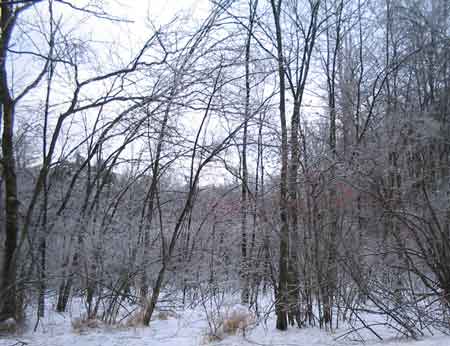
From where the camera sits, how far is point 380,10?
10.9m

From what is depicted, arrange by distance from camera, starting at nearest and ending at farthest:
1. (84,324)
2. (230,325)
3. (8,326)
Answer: (8,326), (230,325), (84,324)

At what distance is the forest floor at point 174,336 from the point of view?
5.07m

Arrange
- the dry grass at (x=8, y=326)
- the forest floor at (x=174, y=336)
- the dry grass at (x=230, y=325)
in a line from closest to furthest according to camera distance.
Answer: the dry grass at (x=8, y=326) → the forest floor at (x=174, y=336) → the dry grass at (x=230, y=325)

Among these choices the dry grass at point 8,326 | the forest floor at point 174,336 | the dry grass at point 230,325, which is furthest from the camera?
the dry grass at point 230,325

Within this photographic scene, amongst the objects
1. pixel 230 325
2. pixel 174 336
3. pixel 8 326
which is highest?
pixel 8 326

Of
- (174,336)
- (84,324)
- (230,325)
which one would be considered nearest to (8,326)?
(84,324)

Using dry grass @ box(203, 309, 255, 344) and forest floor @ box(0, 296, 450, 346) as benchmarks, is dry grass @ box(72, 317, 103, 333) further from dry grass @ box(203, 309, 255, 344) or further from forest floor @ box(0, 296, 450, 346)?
dry grass @ box(203, 309, 255, 344)

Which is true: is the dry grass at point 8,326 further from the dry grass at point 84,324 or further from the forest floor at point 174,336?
the dry grass at point 84,324

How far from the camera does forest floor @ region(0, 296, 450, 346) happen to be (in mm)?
5066

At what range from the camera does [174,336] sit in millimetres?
5852

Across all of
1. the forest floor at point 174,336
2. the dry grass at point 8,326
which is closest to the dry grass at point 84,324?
the forest floor at point 174,336

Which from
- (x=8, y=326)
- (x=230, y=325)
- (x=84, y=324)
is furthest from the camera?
(x=84, y=324)

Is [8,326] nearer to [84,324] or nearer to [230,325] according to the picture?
[84,324]

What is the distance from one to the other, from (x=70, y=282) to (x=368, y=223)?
17.8ft
